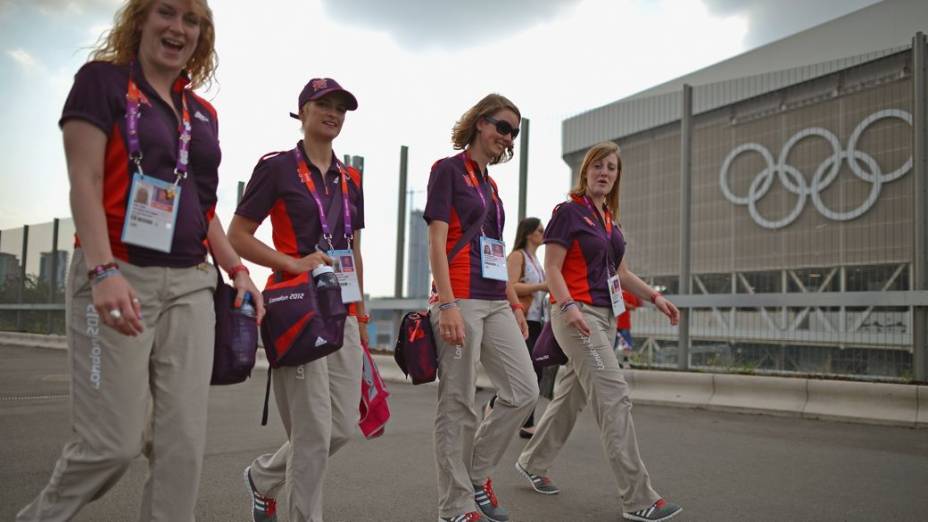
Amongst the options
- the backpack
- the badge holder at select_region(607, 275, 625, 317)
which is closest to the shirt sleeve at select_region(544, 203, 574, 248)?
the badge holder at select_region(607, 275, 625, 317)

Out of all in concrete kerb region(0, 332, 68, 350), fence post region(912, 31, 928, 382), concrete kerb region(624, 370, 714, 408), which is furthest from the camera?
concrete kerb region(0, 332, 68, 350)

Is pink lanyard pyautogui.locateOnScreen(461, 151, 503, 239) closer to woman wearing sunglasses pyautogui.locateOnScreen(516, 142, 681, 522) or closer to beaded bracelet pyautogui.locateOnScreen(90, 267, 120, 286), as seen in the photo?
woman wearing sunglasses pyautogui.locateOnScreen(516, 142, 681, 522)

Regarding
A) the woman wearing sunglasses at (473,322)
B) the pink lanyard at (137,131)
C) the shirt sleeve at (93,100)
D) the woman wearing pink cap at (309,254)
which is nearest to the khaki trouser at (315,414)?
the woman wearing pink cap at (309,254)

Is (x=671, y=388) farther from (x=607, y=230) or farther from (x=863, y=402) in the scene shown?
(x=607, y=230)

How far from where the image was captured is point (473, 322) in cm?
391

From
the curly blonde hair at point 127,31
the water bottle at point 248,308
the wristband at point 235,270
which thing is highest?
the curly blonde hair at point 127,31

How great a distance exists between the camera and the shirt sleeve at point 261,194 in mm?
3299

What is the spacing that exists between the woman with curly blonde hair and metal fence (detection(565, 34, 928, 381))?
26.0 ft

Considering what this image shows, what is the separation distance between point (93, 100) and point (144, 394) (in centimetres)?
88

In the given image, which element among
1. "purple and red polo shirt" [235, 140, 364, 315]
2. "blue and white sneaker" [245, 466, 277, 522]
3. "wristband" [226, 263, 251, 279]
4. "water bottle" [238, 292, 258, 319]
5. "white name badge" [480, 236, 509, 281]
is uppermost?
"purple and red polo shirt" [235, 140, 364, 315]

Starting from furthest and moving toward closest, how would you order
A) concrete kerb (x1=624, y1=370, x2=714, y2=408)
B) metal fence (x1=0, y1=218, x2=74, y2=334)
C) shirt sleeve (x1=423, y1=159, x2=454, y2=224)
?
metal fence (x1=0, y1=218, x2=74, y2=334), concrete kerb (x1=624, y1=370, x2=714, y2=408), shirt sleeve (x1=423, y1=159, x2=454, y2=224)

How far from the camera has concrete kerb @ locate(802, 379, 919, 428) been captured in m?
7.69

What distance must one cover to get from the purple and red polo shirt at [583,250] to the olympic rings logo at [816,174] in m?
→ 5.78

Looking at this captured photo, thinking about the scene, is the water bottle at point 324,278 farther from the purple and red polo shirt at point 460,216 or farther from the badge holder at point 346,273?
the purple and red polo shirt at point 460,216
